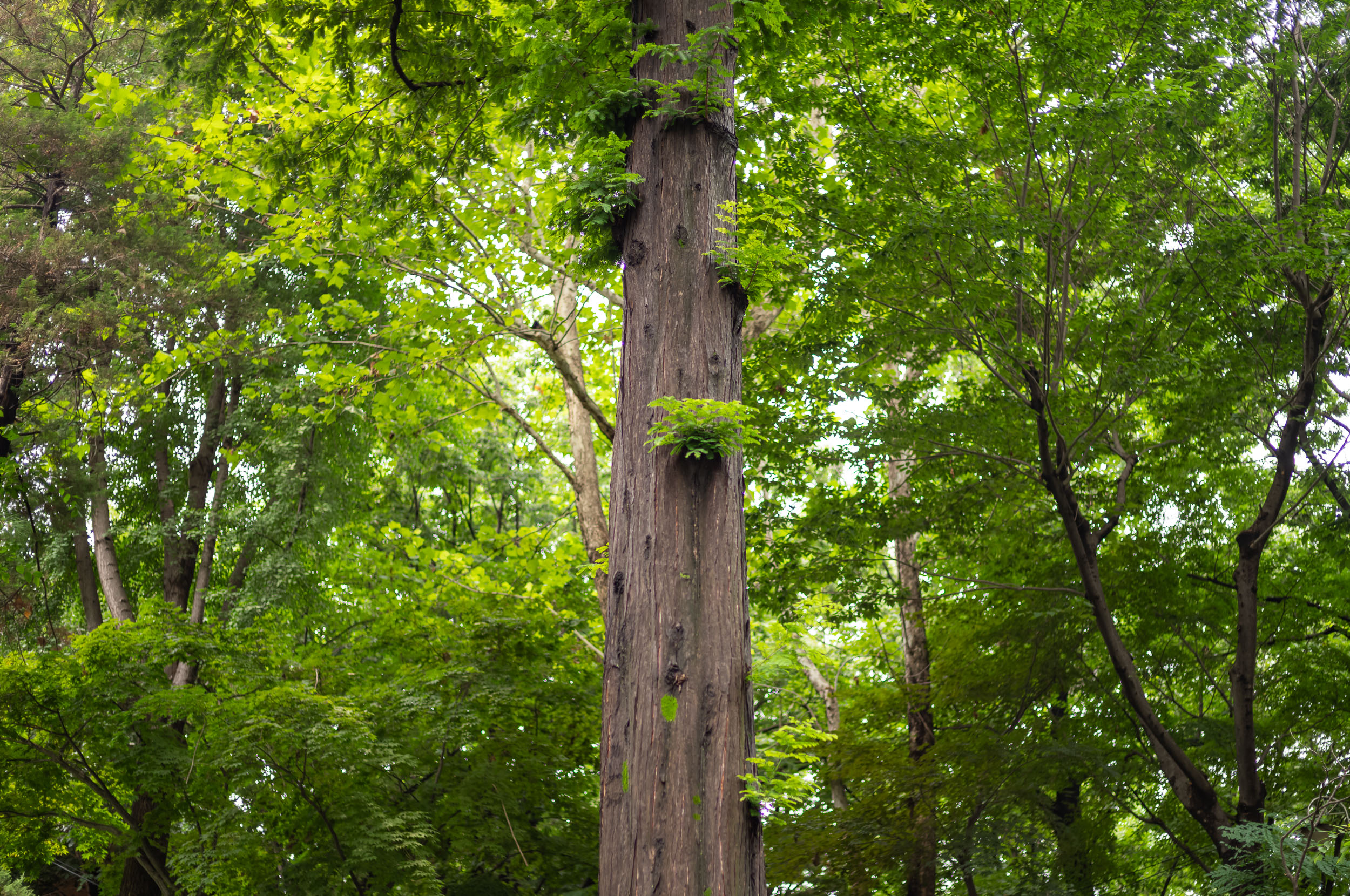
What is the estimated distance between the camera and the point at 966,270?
5.83m

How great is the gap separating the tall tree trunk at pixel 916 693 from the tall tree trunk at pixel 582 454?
122 inches

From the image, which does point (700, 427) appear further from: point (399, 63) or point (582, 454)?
point (582, 454)

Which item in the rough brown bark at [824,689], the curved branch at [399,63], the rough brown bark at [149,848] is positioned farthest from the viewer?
the rough brown bark at [824,689]

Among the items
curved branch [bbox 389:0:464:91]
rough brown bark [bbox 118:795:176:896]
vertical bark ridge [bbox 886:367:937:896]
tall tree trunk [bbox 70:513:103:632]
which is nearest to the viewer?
curved branch [bbox 389:0:464:91]

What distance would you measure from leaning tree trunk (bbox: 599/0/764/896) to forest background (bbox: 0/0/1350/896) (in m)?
0.17

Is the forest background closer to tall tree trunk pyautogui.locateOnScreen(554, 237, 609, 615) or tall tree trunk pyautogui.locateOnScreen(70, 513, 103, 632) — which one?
tall tree trunk pyautogui.locateOnScreen(554, 237, 609, 615)

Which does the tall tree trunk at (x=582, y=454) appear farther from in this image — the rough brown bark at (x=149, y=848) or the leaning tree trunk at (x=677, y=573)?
the leaning tree trunk at (x=677, y=573)

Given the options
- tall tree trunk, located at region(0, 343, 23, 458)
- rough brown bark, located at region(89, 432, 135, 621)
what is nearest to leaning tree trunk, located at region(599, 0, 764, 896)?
tall tree trunk, located at region(0, 343, 23, 458)

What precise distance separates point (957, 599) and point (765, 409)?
2.81 meters

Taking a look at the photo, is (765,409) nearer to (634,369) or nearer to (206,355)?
(634,369)

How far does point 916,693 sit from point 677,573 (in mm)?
5549

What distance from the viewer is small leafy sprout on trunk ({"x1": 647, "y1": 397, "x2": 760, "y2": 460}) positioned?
331 cm

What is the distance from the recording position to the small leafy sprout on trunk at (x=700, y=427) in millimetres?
3312

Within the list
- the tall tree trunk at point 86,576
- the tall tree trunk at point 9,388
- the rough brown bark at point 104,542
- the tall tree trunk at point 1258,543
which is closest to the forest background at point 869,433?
the tall tree trunk at point 1258,543
